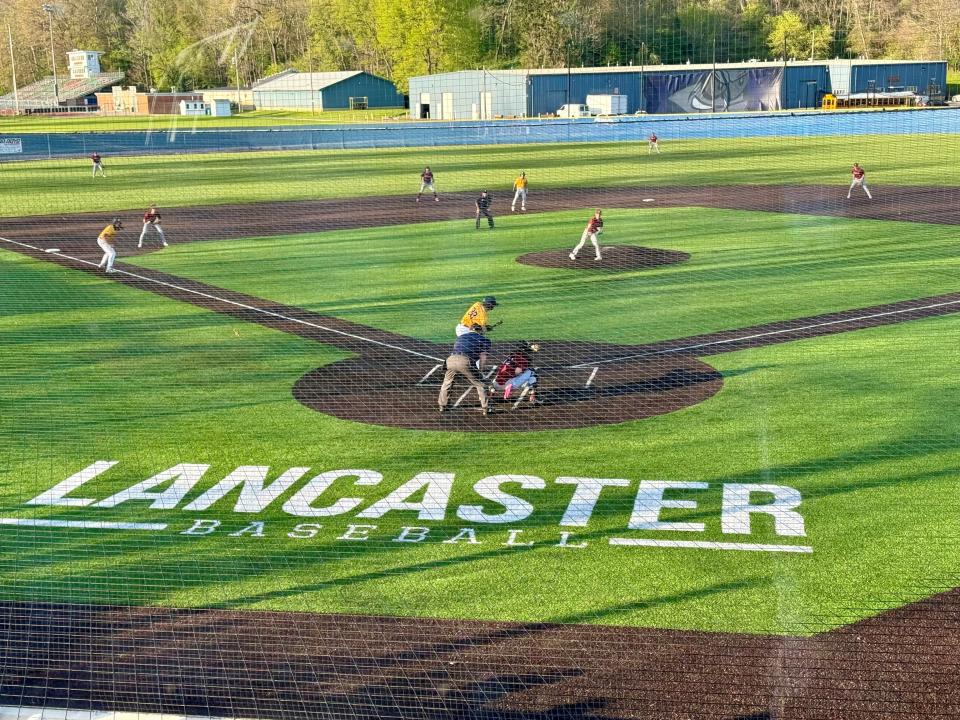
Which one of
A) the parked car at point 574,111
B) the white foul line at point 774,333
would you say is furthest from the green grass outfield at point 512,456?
the parked car at point 574,111

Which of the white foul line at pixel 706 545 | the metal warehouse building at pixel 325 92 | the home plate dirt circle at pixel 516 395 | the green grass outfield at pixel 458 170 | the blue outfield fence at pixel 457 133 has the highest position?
the metal warehouse building at pixel 325 92

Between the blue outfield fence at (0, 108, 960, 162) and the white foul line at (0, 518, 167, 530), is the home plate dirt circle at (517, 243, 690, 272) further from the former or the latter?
the blue outfield fence at (0, 108, 960, 162)

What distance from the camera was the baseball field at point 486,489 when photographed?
7945mm

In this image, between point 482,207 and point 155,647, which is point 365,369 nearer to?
point 155,647

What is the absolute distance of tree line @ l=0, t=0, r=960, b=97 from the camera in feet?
90.9

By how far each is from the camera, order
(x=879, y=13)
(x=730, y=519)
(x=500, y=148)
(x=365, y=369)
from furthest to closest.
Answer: (x=500, y=148)
(x=879, y=13)
(x=365, y=369)
(x=730, y=519)

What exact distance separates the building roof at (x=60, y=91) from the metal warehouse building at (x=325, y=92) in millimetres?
5524

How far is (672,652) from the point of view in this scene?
802 cm

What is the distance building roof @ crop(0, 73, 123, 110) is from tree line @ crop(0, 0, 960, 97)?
33.8 inches

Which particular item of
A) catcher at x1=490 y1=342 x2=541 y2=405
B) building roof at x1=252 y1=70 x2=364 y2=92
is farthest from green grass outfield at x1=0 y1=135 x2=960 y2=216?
catcher at x1=490 y1=342 x2=541 y2=405

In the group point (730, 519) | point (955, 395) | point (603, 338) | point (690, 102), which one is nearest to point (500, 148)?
point (690, 102)

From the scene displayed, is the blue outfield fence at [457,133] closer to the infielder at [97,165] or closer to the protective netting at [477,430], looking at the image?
the infielder at [97,165]

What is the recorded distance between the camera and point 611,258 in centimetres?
2595

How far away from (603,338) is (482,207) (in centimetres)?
1418
